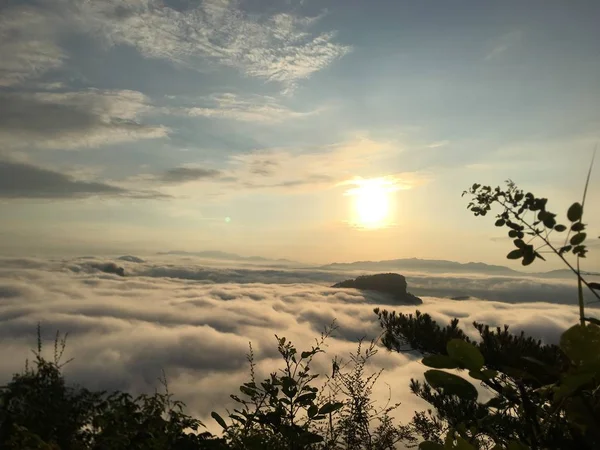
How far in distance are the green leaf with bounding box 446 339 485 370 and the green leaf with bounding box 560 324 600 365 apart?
19cm

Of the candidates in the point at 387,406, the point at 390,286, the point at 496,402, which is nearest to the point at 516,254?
the point at 496,402

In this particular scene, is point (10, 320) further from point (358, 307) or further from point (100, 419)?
point (100, 419)

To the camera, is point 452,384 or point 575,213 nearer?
point 452,384

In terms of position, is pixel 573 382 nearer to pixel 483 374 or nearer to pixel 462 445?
pixel 483 374

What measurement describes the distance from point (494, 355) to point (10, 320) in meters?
221

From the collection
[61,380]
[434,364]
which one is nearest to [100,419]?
[61,380]

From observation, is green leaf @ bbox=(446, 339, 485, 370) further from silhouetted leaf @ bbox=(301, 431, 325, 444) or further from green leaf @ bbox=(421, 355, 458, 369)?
silhouetted leaf @ bbox=(301, 431, 325, 444)

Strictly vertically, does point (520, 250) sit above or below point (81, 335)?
above

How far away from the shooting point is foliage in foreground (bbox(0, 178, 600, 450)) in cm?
104

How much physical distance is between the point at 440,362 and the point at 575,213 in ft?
2.63

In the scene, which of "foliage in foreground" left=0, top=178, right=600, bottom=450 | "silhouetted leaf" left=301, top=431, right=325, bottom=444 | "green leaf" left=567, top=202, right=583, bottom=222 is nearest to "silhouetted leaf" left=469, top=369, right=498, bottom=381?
"foliage in foreground" left=0, top=178, right=600, bottom=450

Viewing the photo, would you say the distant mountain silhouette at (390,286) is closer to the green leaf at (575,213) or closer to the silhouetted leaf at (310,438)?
the silhouetted leaf at (310,438)

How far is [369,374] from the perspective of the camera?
5.91 metres

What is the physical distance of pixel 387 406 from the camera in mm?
5711
